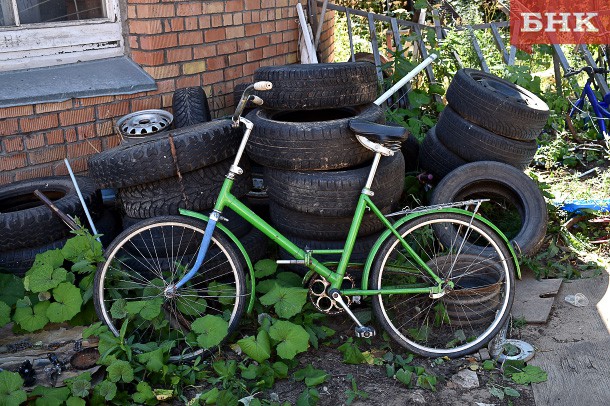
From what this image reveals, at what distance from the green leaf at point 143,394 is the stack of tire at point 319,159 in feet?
3.75

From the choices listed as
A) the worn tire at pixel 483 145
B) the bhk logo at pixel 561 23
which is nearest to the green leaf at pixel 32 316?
the worn tire at pixel 483 145

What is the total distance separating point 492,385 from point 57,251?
101 inches

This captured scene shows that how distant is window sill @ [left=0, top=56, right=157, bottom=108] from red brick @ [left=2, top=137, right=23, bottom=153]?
238 mm

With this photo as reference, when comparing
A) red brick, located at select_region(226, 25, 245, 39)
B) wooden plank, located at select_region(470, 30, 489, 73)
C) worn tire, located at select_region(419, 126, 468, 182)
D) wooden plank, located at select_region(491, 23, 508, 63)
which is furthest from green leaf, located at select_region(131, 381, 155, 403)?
wooden plank, located at select_region(491, 23, 508, 63)

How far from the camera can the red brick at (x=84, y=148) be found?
4758mm

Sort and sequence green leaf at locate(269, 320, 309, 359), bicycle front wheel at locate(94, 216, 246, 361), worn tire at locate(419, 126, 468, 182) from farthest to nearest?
worn tire at locate(419, 126, 468, 182)
bicycle front wheel at locate(94, 216, 246, 361)
green leaf at locate(269, 320, 309, 359)

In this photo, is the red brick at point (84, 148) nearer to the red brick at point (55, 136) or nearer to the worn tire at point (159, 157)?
the red brick at point (55, 136)

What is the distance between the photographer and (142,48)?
16.1 feet

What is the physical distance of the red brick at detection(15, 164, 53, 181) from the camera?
459cm

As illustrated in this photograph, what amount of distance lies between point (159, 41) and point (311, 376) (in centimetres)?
276

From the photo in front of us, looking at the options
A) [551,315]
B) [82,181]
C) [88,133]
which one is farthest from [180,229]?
[551,315]

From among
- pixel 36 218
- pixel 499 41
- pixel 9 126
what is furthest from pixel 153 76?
pixel 499 41

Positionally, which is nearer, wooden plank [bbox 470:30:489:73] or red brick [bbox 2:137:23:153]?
red brick [bbox 2:137:23:153]

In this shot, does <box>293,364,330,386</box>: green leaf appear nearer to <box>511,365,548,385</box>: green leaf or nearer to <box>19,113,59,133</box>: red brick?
<box>511,365,548,385</box>: green leaf
